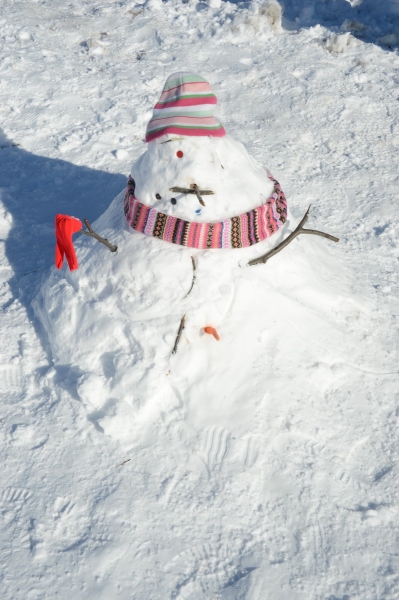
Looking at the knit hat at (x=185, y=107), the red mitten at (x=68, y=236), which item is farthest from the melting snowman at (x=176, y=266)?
the red mitten at (x=68, y=236)

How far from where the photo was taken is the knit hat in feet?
9.27

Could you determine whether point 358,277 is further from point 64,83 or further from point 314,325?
point 64,83

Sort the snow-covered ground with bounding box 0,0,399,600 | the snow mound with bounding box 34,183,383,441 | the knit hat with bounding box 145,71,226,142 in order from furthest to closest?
the snow mound with bounding box 34,183,383,441 → the knit hat with bounding box 145,71,226,142 → the snow-covered ground with bounding box 0,0,399,600

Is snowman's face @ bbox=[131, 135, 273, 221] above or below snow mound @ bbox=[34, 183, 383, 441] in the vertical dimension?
above

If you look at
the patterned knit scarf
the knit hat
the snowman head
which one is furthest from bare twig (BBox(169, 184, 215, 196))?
the knit hat

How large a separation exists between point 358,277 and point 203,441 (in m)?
1.56

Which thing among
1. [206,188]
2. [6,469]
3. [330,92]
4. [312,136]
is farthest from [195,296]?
[330,92]

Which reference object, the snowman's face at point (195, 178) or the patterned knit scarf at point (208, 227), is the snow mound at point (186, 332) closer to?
the patterned knit scarf at point (208, 227)

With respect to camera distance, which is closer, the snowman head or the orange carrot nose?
the snowman head

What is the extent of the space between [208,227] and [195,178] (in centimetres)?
24

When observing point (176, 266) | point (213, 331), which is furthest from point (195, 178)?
point (213, 331)

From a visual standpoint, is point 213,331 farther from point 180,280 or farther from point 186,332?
point 180,280

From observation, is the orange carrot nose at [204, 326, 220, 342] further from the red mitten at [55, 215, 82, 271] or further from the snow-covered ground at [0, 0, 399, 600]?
the red mitten at [55, 215, 82, 271]

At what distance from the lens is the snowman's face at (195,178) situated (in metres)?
2.93
